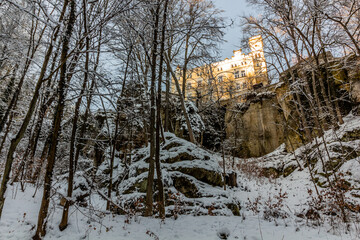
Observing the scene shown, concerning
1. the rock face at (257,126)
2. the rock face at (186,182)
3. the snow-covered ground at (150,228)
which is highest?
the rock face at (257,126)

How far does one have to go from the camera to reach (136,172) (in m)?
6.49

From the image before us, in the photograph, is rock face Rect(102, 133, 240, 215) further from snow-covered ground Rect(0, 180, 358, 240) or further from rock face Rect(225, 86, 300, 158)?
rock face Rect(225, 86, 300, 158)

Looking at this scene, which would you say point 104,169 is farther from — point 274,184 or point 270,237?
point 274,184

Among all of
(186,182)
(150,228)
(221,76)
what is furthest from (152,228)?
(221,76)

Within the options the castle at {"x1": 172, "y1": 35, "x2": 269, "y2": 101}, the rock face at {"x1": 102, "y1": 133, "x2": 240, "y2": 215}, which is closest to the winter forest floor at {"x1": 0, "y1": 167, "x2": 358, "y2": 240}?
the rock face at {"x1": 102, "y1": 133, "x2": 240, "y2": 215}

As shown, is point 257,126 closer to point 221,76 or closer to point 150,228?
point 221,76

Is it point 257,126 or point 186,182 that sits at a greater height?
point 257,126

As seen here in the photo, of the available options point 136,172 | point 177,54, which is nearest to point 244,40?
point 177,54

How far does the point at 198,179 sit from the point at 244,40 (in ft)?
32.9

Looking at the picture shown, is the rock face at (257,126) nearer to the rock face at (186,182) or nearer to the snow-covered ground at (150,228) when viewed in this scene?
the rock face at (186,182)

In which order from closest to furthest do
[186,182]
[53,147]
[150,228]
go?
1. [53,147]
2. [150,228]
3. [186,182]

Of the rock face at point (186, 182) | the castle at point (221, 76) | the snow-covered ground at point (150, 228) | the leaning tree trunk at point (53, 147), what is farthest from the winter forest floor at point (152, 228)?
the castle at point (221, 76)

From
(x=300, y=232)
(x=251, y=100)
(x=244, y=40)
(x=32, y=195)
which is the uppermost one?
(x=244, y=40)

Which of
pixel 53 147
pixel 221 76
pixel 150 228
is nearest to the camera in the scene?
pixel 53 147
